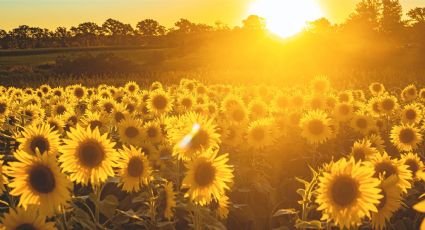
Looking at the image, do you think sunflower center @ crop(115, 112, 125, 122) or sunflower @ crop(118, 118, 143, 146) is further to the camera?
sunflower center @ crop(115, 112, 125, 122)

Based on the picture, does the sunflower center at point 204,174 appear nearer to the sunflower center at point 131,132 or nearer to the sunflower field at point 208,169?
the sunflower field at point 208,169

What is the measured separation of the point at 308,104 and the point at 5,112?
5.97m

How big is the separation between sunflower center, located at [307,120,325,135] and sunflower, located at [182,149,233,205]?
3.80 m

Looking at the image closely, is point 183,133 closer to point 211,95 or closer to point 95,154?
point 95,154

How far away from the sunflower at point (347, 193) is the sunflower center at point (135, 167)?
1780mm

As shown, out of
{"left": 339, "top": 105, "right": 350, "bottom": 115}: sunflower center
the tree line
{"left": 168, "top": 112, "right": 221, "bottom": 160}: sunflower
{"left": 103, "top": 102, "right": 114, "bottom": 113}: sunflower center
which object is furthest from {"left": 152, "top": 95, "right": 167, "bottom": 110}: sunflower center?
the tree line

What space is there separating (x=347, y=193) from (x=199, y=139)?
1.79 metres

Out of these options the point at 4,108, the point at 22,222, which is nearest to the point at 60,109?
the point at 4,108

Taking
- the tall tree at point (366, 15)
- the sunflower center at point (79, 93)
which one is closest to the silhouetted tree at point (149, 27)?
the tall tree at point (366, 15)

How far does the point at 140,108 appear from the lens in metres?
9.53

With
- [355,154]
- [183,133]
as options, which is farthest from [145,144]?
[355,154]

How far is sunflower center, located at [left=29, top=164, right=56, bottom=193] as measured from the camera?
3467mm

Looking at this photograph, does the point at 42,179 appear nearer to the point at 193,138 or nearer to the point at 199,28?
the point at 193,138

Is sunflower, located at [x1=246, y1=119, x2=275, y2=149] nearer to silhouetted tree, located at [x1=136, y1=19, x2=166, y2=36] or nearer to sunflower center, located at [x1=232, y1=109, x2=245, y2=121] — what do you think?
sunflower center, located at [x1=232, y1=109, x2=245, y2=121]
